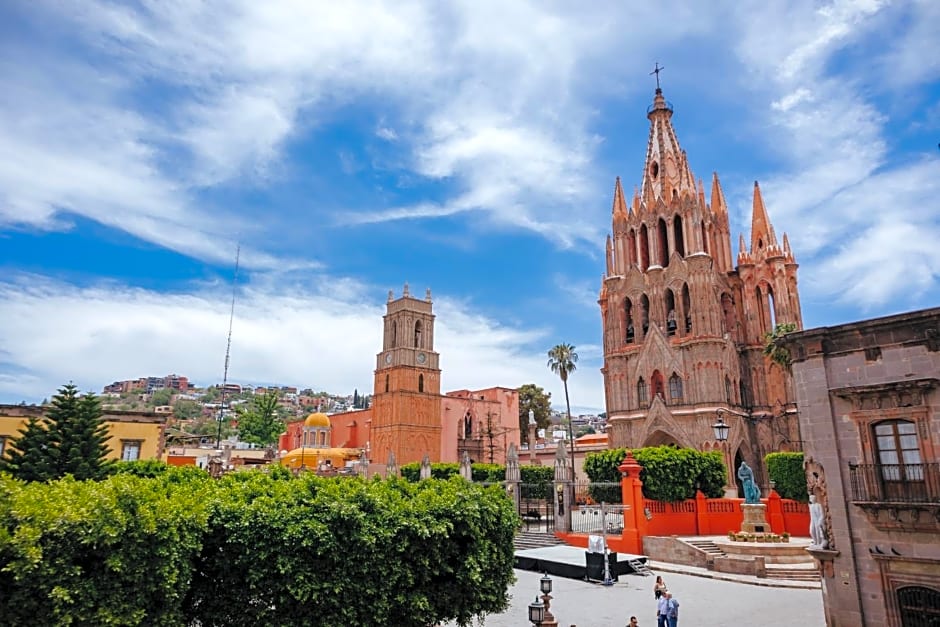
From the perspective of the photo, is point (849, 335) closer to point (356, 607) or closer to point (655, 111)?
point (356, 607)

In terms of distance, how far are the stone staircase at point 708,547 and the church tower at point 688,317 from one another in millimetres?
13378

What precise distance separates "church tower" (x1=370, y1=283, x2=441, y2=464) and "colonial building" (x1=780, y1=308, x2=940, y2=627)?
163ft

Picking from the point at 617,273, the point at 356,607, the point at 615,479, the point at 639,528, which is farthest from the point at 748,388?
the point at 356,607

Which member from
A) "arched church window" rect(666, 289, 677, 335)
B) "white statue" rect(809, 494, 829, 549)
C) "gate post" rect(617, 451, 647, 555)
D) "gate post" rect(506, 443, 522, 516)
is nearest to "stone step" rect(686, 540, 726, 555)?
"gate post" rect(617, 451, 647, 555)

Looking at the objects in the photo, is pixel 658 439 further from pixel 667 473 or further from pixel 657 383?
pixel 667 473

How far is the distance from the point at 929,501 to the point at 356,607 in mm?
10965

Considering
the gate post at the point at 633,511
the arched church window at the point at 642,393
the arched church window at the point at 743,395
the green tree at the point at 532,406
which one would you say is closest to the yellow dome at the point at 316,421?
the green tree at the point at 532,406

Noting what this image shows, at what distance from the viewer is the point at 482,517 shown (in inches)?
453

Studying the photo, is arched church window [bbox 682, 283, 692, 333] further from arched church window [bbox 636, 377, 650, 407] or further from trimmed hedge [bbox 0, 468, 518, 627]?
A: trimmed hedge [bbox 0, 468, 518, 627]

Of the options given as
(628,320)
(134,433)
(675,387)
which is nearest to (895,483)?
(675,387)

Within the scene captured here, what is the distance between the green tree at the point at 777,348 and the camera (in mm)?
33750

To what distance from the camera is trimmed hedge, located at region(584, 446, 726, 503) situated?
94.2 feet

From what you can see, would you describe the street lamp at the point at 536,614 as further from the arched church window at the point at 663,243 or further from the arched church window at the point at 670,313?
the arched church window at the point at 663,243

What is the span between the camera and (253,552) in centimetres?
949
